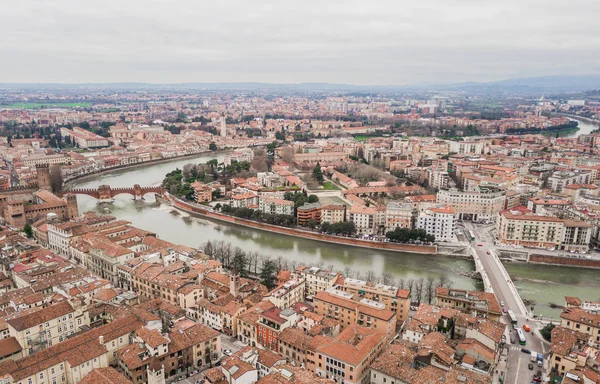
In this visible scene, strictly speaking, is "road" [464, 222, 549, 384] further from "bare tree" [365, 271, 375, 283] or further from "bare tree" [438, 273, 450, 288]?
"bare tree" [365, 271, 375, 283]

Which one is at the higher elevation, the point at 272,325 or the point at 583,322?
the point at 272,325

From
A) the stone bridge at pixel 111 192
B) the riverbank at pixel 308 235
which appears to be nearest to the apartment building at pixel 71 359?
the riverbank at pixel 308 235

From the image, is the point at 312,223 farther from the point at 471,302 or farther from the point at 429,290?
the point at 471,302

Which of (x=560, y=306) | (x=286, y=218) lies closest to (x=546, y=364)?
(x=560, y=306)

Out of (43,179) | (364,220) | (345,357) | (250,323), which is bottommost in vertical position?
(364,220)

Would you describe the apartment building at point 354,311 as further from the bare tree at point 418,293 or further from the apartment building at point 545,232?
the apartment building at point 545,232

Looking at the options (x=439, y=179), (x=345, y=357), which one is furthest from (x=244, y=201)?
(x=345, y=357)

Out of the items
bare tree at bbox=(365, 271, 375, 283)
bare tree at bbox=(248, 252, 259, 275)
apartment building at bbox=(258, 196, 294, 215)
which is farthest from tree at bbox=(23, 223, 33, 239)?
bare tree at bbox=(365, 271, 375, 283)
